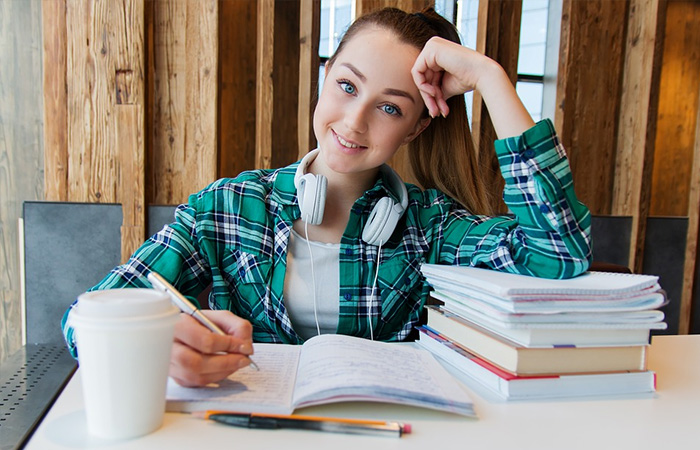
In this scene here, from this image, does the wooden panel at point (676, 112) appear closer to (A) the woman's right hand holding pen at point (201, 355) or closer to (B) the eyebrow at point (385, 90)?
(B) the eyebrow at point (385, 90)

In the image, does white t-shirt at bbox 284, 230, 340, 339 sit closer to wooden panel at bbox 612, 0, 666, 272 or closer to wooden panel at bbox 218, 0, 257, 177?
wooden panel at bbox 218, 0, 257, 177

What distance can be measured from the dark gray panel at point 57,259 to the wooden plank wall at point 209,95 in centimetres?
8

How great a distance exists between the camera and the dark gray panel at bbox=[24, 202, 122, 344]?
178cm

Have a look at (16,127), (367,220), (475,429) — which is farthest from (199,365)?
(16,127)

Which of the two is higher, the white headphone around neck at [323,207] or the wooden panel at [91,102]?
the wooden panel at [91,102]

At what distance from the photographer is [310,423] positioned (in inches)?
21.5

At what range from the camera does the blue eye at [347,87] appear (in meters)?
1.13

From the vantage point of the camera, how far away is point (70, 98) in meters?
1.82

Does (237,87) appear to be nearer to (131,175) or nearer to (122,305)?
(131,175)

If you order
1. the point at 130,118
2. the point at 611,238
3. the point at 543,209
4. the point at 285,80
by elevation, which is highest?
the point at 285,80

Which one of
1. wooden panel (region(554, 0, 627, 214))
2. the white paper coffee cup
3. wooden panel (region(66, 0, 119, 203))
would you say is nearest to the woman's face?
the white paper coffee cup

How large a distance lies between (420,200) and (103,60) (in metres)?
1.30

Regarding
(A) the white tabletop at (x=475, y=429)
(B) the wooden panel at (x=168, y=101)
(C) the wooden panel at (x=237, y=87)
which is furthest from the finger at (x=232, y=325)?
(C) the wooden panel at (x=237, y=87)

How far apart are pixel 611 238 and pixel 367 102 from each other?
2074mm
